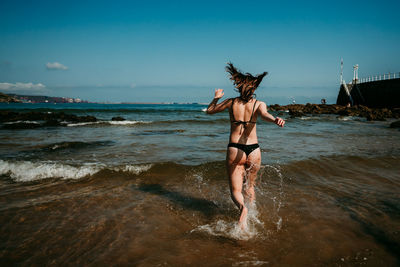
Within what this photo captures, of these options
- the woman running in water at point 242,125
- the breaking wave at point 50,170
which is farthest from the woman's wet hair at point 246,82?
the breaking wave at point 50,170

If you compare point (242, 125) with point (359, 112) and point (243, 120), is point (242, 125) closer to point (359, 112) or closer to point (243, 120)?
point (243, 120)

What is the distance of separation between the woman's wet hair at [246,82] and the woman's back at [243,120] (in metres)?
0.11

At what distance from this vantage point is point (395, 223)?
3.90 meters

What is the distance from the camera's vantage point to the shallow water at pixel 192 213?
319 cm

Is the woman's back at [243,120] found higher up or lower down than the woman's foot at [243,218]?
higher up

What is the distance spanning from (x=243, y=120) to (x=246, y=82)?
60 centimetres

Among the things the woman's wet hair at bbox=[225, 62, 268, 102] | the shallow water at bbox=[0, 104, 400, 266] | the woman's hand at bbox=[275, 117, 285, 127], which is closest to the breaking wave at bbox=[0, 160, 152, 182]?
the shallow water at bbox=[0, 104, 400, 266]

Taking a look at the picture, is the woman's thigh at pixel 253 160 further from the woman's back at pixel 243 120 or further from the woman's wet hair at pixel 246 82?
the woman's wet hair at pixel 246 82

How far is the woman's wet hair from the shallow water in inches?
84.8

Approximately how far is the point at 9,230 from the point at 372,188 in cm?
737

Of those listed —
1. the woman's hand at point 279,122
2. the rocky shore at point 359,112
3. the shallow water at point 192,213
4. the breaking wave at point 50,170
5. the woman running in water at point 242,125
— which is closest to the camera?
the shallow water at point 192,213

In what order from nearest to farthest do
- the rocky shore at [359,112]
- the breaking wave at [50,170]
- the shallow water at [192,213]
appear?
the shallow water at [192,213], the breaking wave at [50,170], the rocky shore at [359,112]

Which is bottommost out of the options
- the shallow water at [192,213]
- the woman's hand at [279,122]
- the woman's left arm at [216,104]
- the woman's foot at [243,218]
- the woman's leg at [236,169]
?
the shallow water at [192,213]

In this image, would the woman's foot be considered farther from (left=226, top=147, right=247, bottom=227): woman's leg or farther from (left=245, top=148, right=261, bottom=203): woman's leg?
(left=245, top=148, right=261, bottom=203): woman's leg
